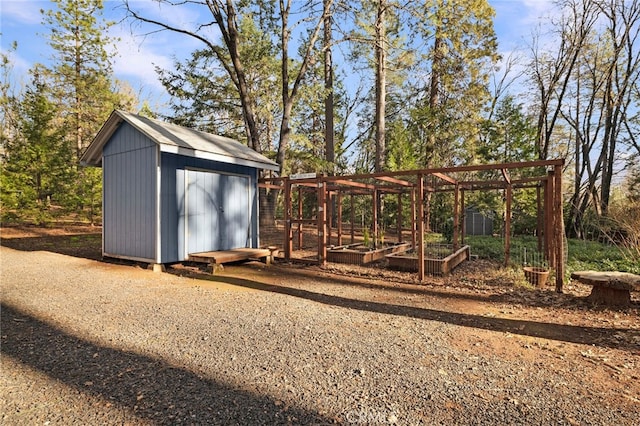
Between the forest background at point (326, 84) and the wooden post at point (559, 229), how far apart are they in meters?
9.06

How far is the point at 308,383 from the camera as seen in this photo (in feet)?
8.72

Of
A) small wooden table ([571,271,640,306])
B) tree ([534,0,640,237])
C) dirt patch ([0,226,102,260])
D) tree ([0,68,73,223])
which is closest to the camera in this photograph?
small wooden table ([571,271,640,306])

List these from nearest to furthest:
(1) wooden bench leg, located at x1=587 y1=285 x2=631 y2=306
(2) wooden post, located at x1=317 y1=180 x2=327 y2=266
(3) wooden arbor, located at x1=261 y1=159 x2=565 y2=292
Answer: (1) wooden bench leg, located at x1=587 y1=285 x2=631 y2=306
(3) wooden arbor, located at x1=261 y1=159 x2=565 y2=292
(2) wooden post, located at x1=317 y1=180 x2=327 y2=266

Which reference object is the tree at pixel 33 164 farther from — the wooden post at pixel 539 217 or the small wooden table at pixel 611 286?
the wooden post at pixel 539 217

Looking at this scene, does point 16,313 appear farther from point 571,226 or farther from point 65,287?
point 571,226

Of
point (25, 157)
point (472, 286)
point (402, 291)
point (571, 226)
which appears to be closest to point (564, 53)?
point (571, 226)

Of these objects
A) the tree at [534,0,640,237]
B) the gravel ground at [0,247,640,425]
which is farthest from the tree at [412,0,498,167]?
the gravel ground at [0,247,640,425]

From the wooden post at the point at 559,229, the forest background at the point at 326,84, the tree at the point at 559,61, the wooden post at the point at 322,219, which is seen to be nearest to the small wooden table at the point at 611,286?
the wooden post at the point at 559,229

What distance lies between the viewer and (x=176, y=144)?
→ 23.2 feet

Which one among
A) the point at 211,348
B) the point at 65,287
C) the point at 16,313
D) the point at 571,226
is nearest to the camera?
the point at 211,348

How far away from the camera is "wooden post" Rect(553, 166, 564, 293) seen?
18.2ft

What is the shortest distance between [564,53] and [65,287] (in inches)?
793

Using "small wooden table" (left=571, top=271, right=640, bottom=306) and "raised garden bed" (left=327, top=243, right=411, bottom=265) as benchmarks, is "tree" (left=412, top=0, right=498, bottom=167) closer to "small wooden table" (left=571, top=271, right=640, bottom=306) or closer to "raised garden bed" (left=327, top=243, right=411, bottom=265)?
"raised garden bed" (left=327, top=243, right=411, bottom=265)

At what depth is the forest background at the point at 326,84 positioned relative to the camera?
1293 cm
